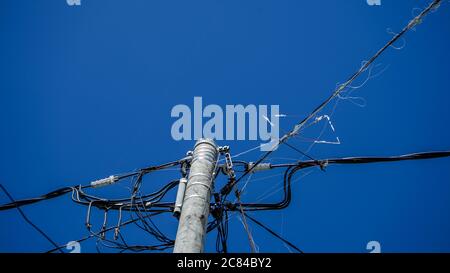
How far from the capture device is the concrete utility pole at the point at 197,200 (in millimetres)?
4793

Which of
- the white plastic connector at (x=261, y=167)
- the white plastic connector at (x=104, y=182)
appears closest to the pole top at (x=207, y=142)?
the white plastic connector at (x=261, y=167)

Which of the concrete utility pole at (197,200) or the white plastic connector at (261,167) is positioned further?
the white plastic connector at (261,167)

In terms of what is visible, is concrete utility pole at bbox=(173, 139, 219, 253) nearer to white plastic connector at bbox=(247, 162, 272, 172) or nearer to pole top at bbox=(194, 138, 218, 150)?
pole top at bbox=(194, 138, 218, 150)

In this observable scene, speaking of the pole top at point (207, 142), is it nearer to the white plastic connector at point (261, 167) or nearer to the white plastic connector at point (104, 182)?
the white plastic connector at point (261, 167)

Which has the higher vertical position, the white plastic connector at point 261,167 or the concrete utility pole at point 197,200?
the white plastic connector at point 261,167

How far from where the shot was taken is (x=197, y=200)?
17.6ft

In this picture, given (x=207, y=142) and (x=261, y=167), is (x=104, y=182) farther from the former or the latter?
(x=261, y=167)

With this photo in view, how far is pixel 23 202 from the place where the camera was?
281 inches

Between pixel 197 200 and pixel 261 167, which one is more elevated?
pixel 261 167

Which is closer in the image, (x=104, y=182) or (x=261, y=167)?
(x=261, y=167)

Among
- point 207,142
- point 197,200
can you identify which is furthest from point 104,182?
point 197,200
